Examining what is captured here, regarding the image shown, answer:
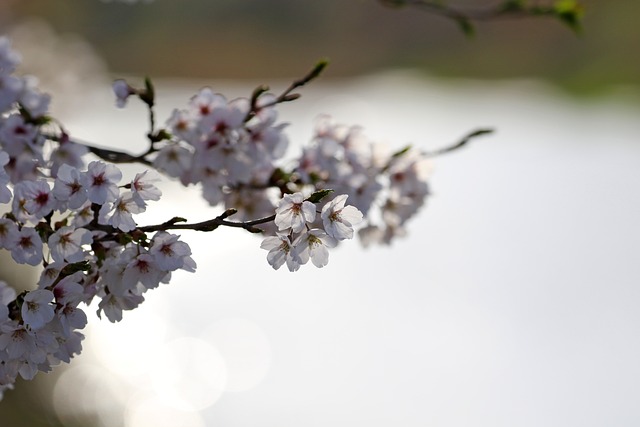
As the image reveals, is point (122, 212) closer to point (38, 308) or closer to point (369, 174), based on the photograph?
point (38, 308)

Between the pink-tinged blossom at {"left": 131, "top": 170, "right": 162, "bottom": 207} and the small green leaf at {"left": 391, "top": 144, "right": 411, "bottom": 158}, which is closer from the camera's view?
the pink-tinged blossom at {"left": 131, "top": 170, "right": 162, "bottom": 207}

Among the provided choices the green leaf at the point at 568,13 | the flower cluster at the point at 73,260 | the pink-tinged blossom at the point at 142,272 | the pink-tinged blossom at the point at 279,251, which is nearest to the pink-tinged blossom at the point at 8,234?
the flower cluster at the point at 73,260

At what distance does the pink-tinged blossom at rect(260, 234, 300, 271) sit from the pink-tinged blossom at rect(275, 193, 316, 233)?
0.06ft

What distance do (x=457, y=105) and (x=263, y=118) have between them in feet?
17.9

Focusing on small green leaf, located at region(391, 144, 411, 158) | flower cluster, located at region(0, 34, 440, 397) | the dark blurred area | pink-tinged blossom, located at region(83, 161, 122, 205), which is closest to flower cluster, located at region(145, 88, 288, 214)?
flower cluster, located at region(0, 34, 440, 397)

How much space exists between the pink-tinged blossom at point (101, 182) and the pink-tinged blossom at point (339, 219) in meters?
0.19

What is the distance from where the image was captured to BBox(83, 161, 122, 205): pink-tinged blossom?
71 centimetres

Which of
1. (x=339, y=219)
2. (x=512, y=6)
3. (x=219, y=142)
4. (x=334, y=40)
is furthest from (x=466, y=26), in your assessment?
(x=334, y=40)

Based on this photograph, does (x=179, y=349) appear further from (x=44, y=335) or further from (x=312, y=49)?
(x=312, y=49)

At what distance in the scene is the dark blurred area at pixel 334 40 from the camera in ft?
24.2

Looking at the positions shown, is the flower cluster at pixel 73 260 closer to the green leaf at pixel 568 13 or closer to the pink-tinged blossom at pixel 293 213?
the pink-tinged blossom at pixel 293 213

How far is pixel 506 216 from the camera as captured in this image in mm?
4152

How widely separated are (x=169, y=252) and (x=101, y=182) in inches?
3.7

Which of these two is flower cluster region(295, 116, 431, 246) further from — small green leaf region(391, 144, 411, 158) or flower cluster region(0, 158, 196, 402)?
flower cluster region(0, 158, 196, 402)
